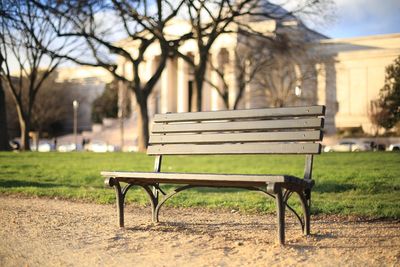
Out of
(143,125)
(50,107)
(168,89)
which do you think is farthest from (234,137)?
(50,107)

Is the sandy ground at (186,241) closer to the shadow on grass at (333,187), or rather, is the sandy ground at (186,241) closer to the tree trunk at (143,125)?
the shadow on grass at (333,187)

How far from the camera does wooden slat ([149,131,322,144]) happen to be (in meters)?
5.20

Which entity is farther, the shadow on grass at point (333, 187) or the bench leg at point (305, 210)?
the shadow on grass at point (333, 187)

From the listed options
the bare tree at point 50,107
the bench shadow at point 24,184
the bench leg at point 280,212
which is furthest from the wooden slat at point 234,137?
the bare tree at point 50,107

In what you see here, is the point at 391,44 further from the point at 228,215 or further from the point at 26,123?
the point at 228,215

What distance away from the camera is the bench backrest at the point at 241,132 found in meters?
5.21

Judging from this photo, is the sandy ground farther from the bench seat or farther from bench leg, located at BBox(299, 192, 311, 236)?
the bench seat

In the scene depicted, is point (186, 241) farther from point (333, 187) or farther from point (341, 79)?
→ point (341, 79)

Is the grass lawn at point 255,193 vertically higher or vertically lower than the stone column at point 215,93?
lower

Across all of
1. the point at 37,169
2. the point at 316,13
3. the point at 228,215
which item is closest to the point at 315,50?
the point at 316,13

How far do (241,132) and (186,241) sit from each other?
1.48m

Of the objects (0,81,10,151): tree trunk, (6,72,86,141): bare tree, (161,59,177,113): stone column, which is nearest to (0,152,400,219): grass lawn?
(0,81,10,151): tree trunk

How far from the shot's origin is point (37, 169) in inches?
554

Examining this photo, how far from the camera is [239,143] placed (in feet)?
18.8
